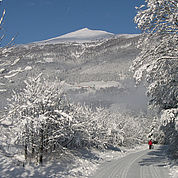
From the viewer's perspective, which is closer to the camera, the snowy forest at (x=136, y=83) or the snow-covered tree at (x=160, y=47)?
the snowy forest at (x=136, y=83)

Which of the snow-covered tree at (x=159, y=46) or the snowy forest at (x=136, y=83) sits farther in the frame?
the snow-covered tree at (x=159, y=46)

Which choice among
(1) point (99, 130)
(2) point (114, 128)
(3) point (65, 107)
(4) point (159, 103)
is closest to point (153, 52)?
(4) point (159, 103)

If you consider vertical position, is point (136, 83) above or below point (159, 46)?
below

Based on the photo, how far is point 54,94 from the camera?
49.1 ft

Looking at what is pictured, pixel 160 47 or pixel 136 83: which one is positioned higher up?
pixel 160 47

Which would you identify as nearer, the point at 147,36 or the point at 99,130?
the point at 147,36

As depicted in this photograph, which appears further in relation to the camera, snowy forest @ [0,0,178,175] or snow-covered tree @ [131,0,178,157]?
snow-covered tree @ [131,0,178,157]

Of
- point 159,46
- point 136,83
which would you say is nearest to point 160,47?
point 159,46

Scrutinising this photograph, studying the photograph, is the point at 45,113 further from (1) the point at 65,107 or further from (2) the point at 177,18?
(2) the point at 177,18

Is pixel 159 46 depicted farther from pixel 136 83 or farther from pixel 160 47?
pixel 136 83

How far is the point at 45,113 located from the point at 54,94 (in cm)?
186

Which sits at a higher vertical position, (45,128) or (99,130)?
(45,128)

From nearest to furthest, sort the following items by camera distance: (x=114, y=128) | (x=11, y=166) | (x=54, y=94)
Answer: (x=11, y=166)
(x=54, y=94)
(x=114, y=128)

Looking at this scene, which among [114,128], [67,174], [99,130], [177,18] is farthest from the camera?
[114,128]
